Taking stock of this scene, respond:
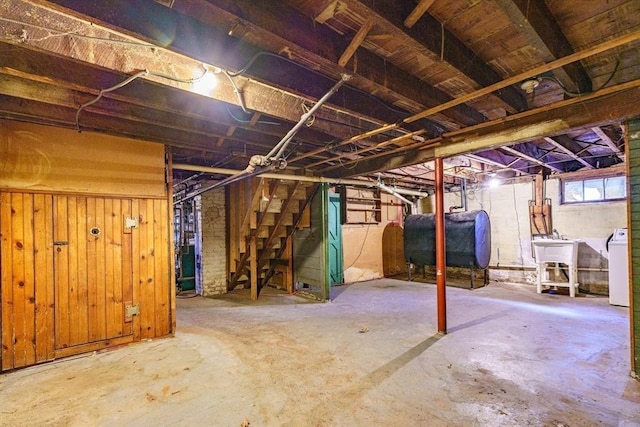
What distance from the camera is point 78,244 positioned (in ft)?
9.20

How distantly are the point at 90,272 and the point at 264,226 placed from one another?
264 cm

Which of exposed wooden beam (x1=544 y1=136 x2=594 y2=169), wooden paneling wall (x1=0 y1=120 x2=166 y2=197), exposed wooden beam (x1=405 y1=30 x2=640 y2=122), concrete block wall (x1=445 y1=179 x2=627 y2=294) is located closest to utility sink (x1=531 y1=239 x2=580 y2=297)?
concrete block wall (x1=445 y1=179 x2=627 y2=294)

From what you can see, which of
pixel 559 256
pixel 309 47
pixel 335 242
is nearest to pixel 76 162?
pixel 309 47

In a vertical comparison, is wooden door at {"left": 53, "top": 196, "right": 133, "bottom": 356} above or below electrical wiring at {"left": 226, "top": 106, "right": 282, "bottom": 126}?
below

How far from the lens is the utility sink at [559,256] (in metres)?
4.94

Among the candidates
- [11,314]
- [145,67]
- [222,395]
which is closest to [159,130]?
[145,67]

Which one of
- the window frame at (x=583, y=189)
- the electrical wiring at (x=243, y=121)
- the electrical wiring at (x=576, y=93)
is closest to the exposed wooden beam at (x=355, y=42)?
the electrical wiring at (x=243, y=121)

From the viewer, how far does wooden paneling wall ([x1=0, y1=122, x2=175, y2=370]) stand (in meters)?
2.53

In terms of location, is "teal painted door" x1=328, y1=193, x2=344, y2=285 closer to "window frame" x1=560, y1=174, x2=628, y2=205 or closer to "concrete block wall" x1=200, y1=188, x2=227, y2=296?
"concrete block wall" x1=200, y1=188, x2=227, y2=296

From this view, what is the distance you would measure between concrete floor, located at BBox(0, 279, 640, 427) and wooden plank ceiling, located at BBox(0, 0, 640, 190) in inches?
80.6

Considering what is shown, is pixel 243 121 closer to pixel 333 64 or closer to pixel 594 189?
pixel 333 64

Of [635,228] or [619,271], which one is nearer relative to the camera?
[635,228]

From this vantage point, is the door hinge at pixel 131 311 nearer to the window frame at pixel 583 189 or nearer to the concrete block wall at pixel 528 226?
the concrete block wall at pixel 528 226

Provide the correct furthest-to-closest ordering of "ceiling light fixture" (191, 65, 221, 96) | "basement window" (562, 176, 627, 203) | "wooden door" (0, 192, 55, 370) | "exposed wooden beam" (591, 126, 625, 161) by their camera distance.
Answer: "basement window" (562, 176, 627, 203) → "exposed wooden beam" (591, 126, 625, 161) → "wooden door" (0, 192, 55, 370) → "ceiling light fixture" (191, 65, 221, 96)
